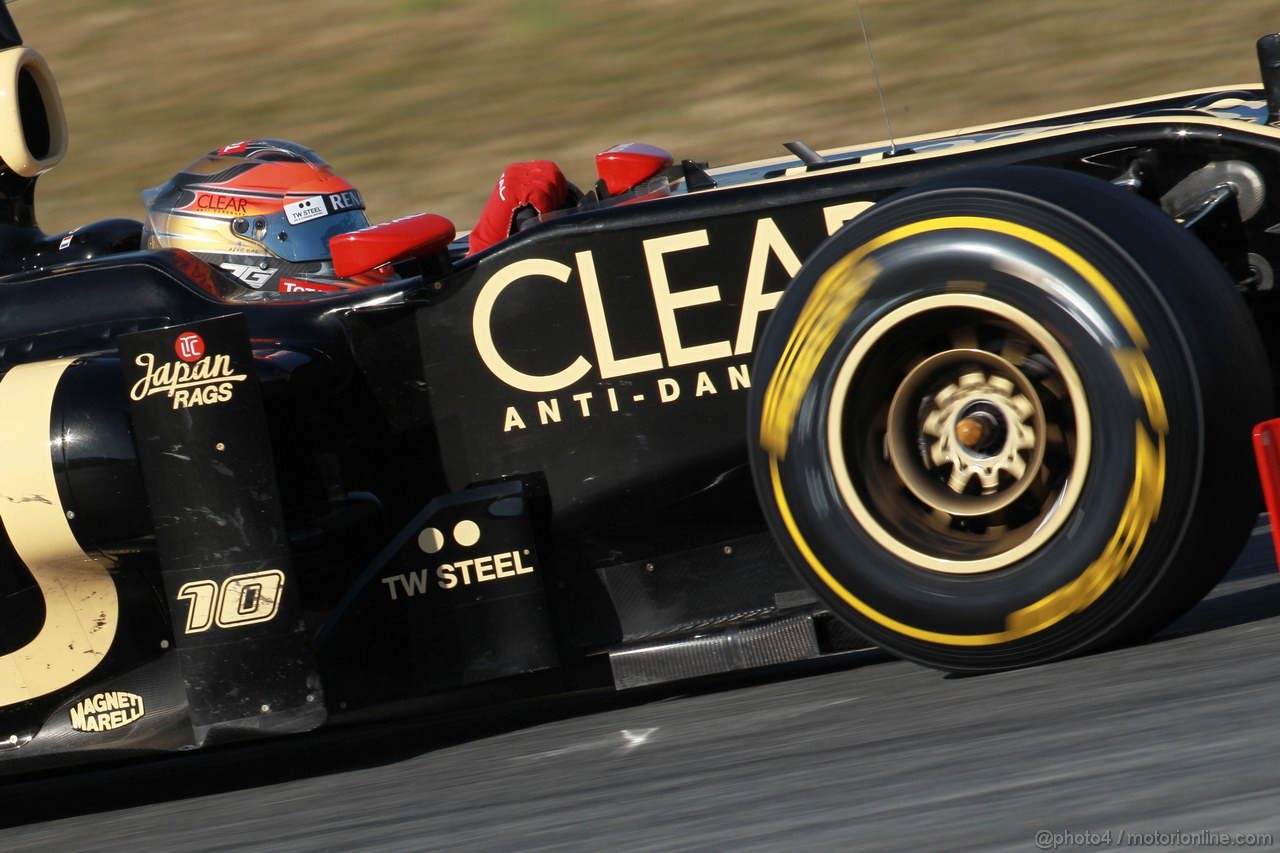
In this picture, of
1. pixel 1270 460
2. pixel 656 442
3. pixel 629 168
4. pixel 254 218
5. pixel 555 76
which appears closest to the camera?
pixel 1270 460

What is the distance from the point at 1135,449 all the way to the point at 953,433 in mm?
357

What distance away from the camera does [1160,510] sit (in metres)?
2.78

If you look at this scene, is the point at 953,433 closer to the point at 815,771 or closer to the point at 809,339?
the point at 809,339

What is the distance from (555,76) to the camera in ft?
42.1

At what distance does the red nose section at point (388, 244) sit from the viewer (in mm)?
3602

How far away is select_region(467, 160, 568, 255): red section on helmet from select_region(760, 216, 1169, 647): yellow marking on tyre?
1729mm

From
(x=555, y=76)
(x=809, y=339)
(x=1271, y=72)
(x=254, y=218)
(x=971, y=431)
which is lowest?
(x=971, y=431)

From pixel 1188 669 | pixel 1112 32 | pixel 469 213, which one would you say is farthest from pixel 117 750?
pixel 1112 32

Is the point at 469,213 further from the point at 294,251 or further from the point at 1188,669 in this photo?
the point at 1188,669

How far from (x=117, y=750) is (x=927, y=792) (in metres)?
1.95

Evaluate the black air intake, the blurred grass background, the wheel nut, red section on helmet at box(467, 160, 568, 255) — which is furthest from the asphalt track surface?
the blurred grass background

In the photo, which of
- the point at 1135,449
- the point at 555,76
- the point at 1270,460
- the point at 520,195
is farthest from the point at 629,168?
the point at 555,76

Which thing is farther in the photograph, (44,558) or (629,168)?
(629,168)

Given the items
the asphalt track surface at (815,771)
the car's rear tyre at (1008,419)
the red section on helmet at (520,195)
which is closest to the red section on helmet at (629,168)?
the red section on helmet at (520,195)
